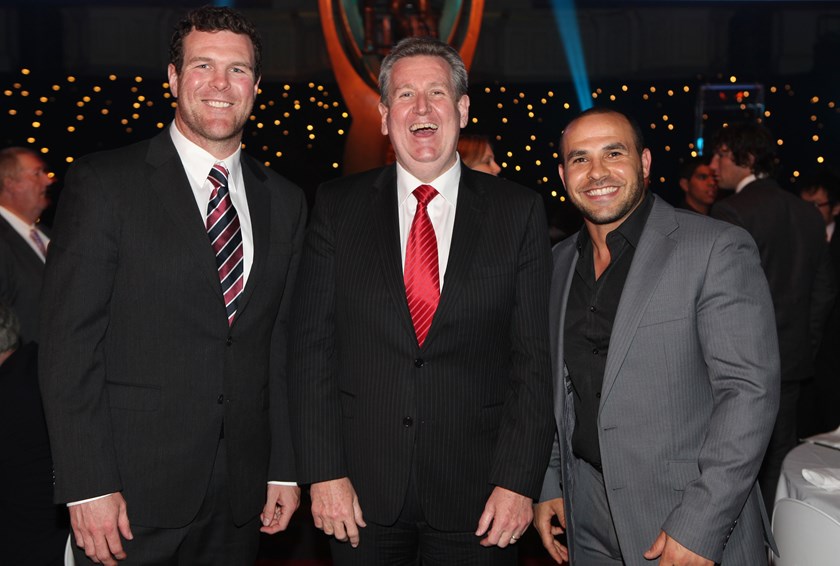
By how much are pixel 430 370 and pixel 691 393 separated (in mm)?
644

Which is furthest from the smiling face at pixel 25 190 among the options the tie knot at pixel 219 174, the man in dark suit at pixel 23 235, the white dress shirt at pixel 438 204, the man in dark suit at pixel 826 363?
the man in dark suit at pixel 826 363

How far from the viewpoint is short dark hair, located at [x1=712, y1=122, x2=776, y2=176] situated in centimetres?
440

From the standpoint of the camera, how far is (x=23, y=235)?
4.58 metres

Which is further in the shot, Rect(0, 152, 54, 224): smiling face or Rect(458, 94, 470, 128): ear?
Rect(0, 152, 54, 224): smiling face

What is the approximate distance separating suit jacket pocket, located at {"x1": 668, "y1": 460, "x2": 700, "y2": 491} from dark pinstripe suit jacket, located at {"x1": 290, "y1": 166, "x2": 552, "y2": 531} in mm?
317

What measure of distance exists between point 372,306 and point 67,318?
0.73 metres

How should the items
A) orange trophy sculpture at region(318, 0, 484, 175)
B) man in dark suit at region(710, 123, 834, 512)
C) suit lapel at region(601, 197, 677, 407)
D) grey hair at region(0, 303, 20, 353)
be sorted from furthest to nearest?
orange trophy sculpture at region(318, 0, 484, 175) < man in dark suit at region(710, 123, 834, 512) < grey hair at region(0, 303, 20, 353) < suit lapel at region(601, 197, 677, 407)

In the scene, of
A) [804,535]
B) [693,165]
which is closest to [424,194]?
[804,535]

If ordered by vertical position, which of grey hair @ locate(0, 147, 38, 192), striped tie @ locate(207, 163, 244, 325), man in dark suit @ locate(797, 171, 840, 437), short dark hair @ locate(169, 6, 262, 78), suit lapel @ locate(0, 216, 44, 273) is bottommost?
man in dark suit @ locate(797, 171, 840, 437)

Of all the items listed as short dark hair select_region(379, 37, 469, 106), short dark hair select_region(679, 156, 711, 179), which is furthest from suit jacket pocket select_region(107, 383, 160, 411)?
short dark hair select_region(679, 156, 711, 179)

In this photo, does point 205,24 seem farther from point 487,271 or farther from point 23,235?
point 23,235

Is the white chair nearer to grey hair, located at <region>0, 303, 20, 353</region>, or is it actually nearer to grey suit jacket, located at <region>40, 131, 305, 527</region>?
grey suit jacket, located at <region>40, 131, 305, 527</region>

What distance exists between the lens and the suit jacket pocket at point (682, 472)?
2096 millimetres

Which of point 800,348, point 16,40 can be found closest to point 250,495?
point 800,348
